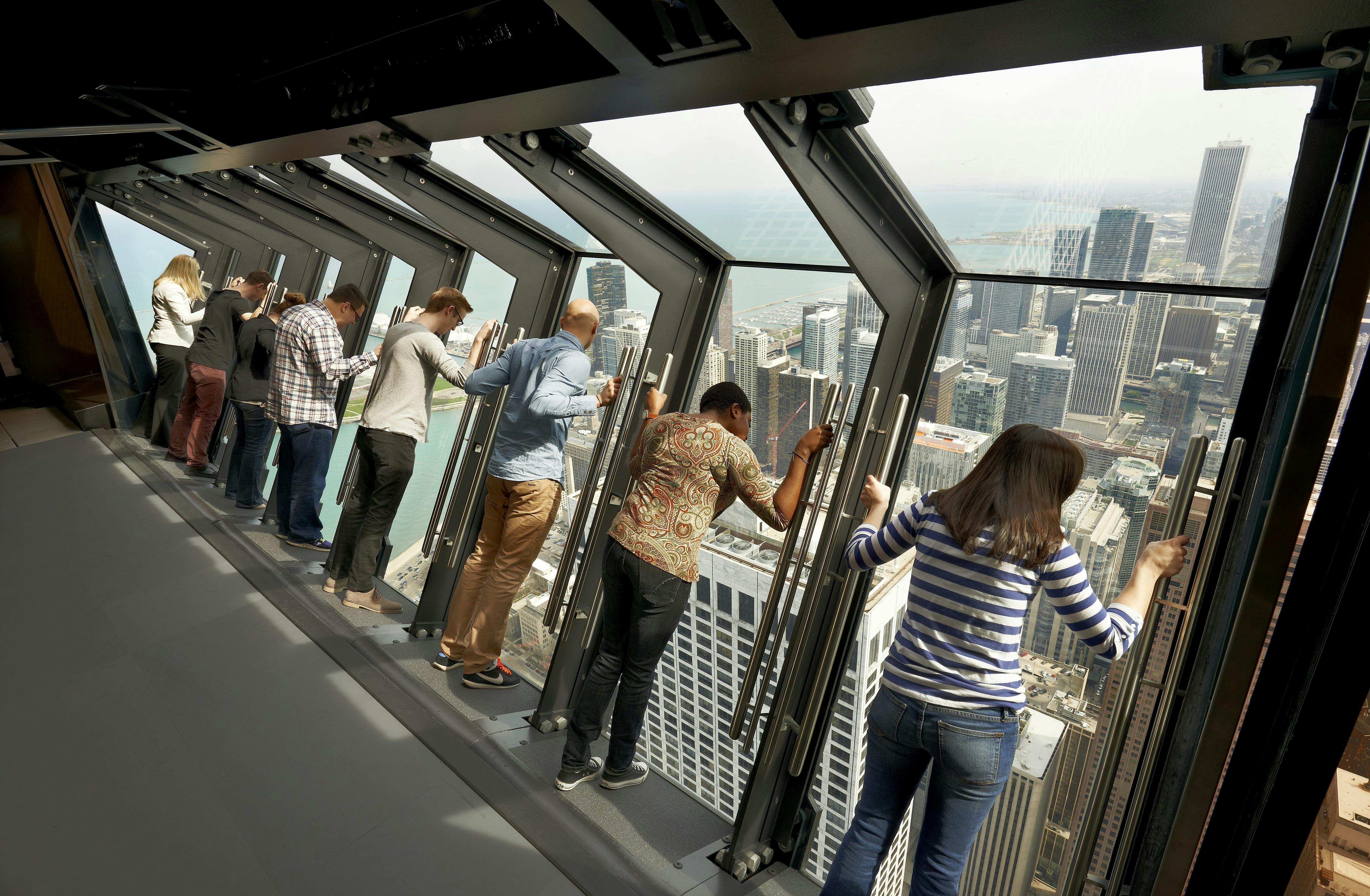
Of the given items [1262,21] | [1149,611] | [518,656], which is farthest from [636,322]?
[1262,21]

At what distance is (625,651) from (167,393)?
645cm

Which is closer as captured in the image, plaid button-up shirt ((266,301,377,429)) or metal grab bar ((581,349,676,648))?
metal grab bar ((581,349,676,648))

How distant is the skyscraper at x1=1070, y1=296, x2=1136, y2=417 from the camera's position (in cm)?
210

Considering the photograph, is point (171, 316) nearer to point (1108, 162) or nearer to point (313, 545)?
point (313, 545)

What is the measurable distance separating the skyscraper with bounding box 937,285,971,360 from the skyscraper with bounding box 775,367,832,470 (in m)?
0.44

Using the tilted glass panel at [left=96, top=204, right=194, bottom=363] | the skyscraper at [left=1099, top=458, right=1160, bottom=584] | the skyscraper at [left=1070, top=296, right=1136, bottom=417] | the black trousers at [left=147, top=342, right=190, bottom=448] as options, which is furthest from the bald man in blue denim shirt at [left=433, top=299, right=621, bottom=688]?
the tilted glass panel at [left=96, top=204, right=194, bottom=363]

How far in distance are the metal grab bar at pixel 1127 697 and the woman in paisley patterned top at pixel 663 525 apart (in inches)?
39.8

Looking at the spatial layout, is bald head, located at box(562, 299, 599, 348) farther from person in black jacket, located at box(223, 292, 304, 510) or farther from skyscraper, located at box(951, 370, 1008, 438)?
person in black jacket, located at box(223, 292, 304, 510)

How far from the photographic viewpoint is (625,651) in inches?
112

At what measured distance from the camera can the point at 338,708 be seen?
3232 mm

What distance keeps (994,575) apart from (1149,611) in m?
0.33

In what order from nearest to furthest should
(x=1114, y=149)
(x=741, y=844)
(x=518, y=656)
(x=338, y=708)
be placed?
(x=1114, y=149) → (x=741, y=844) → (x=338, y=708) → (x=518, y=656)

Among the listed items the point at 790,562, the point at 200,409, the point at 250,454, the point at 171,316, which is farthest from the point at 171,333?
the point at 790,562

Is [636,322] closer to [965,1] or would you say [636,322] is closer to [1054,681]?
[1054,681]
